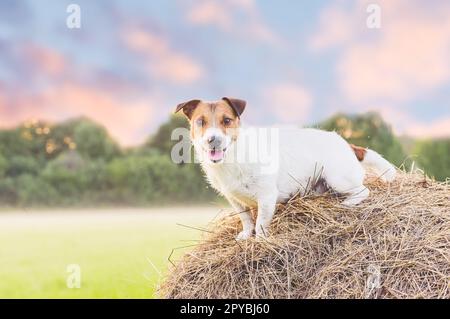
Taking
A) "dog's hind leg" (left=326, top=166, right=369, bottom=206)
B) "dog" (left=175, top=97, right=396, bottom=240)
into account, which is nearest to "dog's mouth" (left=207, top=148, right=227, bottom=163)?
"dog" (left=175, top=97, right=396, bottom=240)

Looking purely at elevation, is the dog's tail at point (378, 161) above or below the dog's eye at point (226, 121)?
below

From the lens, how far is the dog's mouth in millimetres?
3458

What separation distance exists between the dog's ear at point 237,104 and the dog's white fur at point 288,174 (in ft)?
0.66

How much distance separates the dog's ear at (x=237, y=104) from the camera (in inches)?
139

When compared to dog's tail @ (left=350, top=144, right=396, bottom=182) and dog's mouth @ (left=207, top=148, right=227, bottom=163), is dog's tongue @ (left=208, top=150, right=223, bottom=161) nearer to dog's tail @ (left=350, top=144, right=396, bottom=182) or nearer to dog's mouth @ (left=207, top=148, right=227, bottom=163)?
dog's mouth @ (left=207, top=148, right=227, bottom=163)

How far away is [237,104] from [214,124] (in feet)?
0.74

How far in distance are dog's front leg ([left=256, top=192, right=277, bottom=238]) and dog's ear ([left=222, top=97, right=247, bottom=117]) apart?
2.00ft

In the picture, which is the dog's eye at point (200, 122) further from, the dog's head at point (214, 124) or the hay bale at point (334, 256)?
the hay bale at point (334, 256)

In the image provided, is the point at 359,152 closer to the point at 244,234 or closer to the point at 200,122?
the point at 244,234

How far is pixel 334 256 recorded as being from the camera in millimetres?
3541

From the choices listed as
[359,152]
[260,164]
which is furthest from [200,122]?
[359,152]

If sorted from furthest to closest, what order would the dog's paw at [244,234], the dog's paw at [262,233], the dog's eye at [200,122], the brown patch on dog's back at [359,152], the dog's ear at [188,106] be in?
1. the brown patch on dog's back at [359,152]
2. the dog's paw at [244,234]
3. the dog's paw at [262,233]
4. the dog's ear at [188,106]
5. the dog's eye at [200,122]

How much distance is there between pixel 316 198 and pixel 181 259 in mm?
1025

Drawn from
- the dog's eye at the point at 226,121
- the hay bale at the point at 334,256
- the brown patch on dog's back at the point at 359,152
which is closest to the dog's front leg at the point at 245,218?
the hay bale at the point at 334,256
